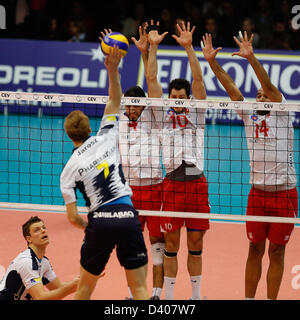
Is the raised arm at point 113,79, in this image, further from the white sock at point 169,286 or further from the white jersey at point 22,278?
the white sock at point 169,286

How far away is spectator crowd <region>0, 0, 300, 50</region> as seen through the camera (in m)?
19.7

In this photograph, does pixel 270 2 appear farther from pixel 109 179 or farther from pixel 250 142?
pixel 109 179

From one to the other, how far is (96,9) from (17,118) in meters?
6.24

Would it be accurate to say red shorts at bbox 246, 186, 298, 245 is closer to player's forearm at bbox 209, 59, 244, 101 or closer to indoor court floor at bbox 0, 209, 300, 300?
indoor court floor at bbox 0, 209, 300, 300

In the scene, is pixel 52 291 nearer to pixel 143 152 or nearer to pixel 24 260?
pixel 24 260

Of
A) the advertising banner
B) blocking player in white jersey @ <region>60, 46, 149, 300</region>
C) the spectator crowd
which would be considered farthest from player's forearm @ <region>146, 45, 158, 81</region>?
the spectator crowd

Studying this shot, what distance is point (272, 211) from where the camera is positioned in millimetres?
7219

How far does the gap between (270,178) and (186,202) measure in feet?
3.50

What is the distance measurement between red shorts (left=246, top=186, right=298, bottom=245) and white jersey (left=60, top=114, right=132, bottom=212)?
1971 millimetres

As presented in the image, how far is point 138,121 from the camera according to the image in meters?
7.64

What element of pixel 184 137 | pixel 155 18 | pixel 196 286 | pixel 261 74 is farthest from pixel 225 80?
pixel 155 18

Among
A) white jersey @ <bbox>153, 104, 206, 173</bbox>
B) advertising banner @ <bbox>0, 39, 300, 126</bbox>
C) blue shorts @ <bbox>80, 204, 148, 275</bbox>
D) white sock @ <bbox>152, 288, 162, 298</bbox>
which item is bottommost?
white sock @ <bbox>152, 288, 162, 298</bbox>

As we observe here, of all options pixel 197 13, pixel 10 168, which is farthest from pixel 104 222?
pixel 197 13

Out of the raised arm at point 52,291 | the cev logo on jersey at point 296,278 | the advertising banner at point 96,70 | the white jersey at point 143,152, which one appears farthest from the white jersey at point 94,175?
the advertising banner at point 96,70
